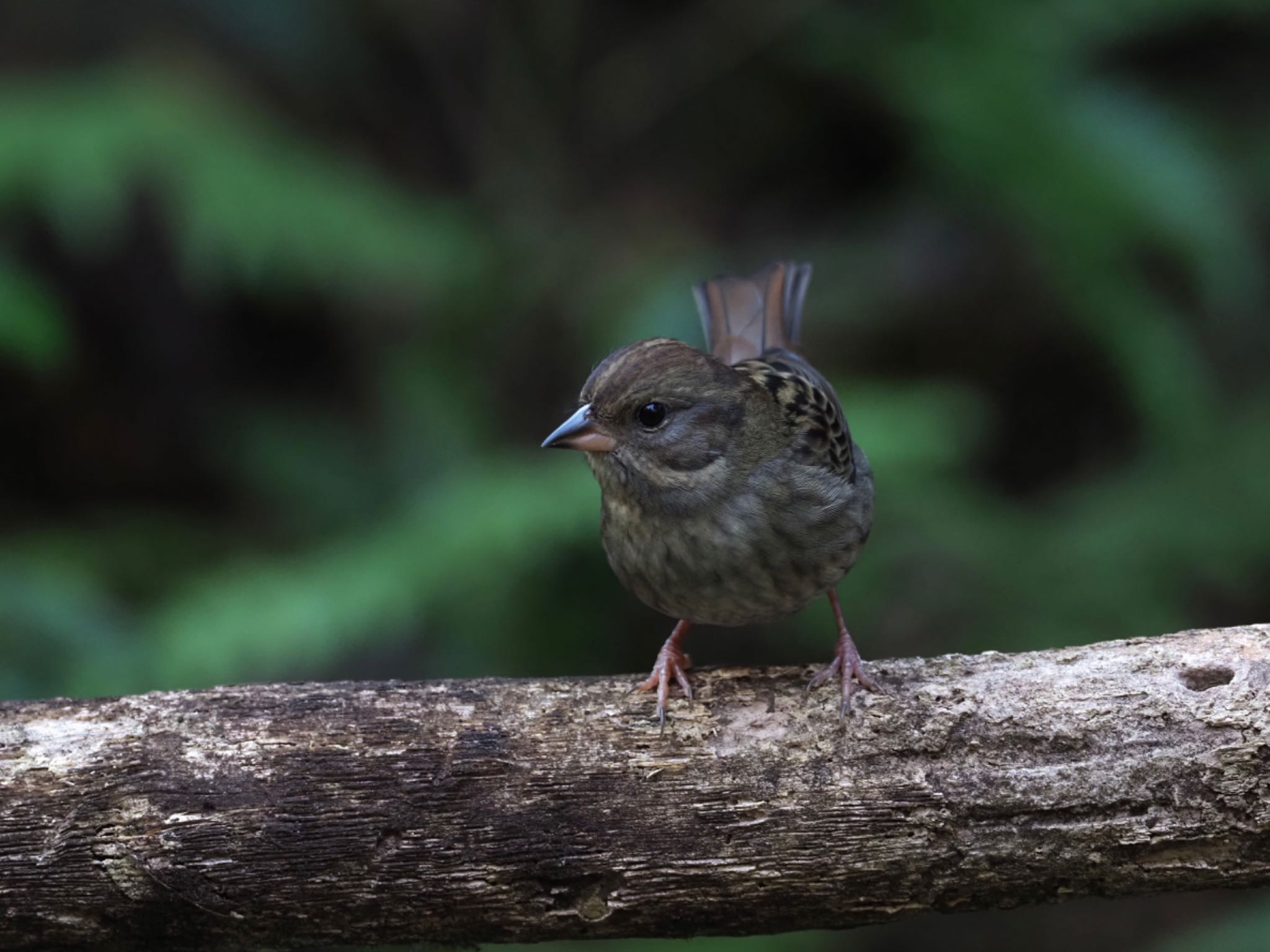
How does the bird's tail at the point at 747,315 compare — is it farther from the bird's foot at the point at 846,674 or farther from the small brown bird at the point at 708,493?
the bird's foot at the point at 846,674

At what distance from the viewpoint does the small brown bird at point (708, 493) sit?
332cm

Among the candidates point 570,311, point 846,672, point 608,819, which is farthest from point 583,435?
point 570,311

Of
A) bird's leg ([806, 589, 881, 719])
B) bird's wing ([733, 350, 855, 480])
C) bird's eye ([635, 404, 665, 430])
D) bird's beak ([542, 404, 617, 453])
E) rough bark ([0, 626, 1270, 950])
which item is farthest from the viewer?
bird's wing ([733, 350, 855, 480])

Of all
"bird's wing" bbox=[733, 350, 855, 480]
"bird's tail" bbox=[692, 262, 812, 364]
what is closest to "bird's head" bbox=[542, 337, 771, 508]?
"bird's wing" bbox=[733, 350, 855, 480]

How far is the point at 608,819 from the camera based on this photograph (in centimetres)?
282

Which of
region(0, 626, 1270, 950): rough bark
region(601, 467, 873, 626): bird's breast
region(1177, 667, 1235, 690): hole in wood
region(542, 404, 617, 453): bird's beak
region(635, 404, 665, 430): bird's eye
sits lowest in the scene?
region(0, 626, 1270, 950): rough bark

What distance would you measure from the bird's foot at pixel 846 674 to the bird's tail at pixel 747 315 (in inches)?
53.9

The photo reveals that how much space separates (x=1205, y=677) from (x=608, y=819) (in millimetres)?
1267

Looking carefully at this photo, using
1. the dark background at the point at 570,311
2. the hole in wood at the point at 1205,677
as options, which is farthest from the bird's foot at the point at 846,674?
the dark background at the point at 570,311

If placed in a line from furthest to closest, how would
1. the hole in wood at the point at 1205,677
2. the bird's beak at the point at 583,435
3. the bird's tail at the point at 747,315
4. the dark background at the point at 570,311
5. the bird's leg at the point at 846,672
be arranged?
the dark background at the point at 570,311 → the bird's tail at the point at 747,315 → the bird's beak at the point at 583,435 → the bird's leg at the point at 846,672 → the hole in wood at the point at 1205,677

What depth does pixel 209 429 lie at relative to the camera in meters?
6.11

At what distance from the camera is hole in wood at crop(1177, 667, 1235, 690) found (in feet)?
9.46

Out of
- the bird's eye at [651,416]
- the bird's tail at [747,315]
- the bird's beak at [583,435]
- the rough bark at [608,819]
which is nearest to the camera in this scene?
the rough bark at [608,819]

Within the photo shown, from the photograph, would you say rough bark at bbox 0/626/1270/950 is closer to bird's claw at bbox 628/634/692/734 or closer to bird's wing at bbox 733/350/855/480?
bird's claw at bbox 628/634/692/734
